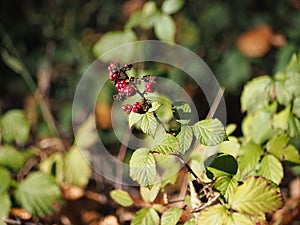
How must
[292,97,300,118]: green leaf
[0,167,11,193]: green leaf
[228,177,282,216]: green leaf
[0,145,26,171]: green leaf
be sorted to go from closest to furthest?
[228,177,282,216]: green leaf
[292,97,300,118]: green leaf
[0,167,11,193]: green leaf
[0,145,26,171]: green leaf

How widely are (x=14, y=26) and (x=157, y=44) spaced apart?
4.46ft

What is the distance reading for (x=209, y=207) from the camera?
3.08 ft

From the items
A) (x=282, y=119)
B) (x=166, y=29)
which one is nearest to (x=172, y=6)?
(x=166, y=29)

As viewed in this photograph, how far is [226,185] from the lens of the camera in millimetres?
958

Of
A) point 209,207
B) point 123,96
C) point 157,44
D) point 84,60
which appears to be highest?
point 84,60

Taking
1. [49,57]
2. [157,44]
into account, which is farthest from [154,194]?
[49,57]

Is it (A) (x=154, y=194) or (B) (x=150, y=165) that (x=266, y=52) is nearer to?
(A) (x=154, y=194)

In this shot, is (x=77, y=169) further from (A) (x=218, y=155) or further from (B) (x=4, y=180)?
(A) (x=218, y=155)

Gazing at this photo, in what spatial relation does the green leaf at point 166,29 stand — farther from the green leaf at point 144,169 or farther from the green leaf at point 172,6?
the green leaf at point 144,169

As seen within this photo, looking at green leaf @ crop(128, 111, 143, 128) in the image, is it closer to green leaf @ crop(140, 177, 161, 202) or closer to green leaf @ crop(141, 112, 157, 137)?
green leaf @ crop(141, 112, 157, 137)

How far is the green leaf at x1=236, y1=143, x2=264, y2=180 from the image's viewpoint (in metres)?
1.14

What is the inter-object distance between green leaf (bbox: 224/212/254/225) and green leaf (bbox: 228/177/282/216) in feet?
0.04

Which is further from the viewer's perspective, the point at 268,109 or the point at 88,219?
the point at 88,219

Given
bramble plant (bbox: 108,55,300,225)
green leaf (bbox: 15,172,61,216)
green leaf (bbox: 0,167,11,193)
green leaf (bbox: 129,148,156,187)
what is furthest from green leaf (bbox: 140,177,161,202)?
green leaf (bbox: 0,167,11,193)
